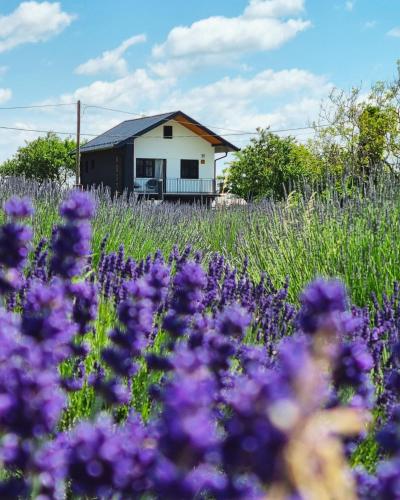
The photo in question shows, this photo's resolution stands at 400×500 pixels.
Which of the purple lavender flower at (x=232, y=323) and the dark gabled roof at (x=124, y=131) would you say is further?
the dark gabled roof at (x=124, y=131)

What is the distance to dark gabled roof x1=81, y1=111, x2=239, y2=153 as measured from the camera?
41469mm

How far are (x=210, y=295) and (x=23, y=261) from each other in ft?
8.88

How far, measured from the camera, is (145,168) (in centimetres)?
4394

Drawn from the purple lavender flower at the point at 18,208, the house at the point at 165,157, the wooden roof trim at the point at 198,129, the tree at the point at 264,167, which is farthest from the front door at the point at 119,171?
the purple lavender flower at the point at 18,208

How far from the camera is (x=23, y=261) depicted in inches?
81.3

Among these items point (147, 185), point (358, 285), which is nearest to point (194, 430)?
point (358, 285)

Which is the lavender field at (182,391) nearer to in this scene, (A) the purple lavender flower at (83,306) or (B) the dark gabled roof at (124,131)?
(A) the purple lavender flower at (83,306)

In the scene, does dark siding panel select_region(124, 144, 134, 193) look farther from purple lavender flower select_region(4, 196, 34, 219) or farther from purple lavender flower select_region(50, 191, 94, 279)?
purple lavender flower select_region(50, 191, 94, 279)

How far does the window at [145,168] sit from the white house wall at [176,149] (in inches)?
17.7

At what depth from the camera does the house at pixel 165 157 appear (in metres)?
42.1

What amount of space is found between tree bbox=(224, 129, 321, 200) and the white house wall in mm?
4705

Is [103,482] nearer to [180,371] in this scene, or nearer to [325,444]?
[180,371]

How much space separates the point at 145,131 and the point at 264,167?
7768 millimetres

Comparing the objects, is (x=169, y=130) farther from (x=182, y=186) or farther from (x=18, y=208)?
(x=18, y=208)
